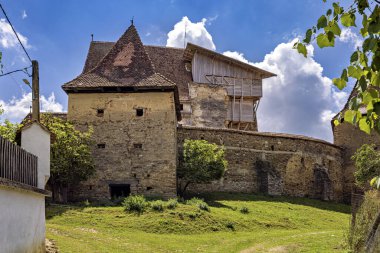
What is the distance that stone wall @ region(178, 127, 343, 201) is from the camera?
107 ft

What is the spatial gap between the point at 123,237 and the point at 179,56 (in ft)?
100

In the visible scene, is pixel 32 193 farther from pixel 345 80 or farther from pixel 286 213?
pixel 286 213

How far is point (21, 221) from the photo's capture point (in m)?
11.0

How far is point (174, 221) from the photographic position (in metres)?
21.2

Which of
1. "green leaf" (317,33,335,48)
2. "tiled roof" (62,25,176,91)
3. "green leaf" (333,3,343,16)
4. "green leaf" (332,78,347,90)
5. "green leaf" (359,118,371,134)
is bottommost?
"green leaf" (359,118,371,134)

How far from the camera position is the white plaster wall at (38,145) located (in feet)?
43.9

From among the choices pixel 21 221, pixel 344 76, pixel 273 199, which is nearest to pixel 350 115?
pixel 344 76

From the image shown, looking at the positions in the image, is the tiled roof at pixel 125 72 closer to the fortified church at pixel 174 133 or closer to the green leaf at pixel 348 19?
the fortified church at pixel 174 133

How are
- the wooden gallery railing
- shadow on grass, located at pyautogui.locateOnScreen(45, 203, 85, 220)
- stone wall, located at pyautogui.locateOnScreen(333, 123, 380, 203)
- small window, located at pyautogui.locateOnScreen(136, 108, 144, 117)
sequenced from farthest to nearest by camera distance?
stone wall, located at pyautogui.locateOnScreen(333, 123, 380, 203) → small window, located at pyautogui.locateOnScreen(136, 108, 144, 117) → shadow on grass, located at pyautogui.locateOnScreen(45, 203, 85, 220) → the wooden gallery railing

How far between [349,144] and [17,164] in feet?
106

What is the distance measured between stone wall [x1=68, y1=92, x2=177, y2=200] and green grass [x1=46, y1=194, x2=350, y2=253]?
11.0ft

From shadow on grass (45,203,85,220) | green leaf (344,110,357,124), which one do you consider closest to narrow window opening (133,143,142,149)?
shadow on grass (45,203,85,220)

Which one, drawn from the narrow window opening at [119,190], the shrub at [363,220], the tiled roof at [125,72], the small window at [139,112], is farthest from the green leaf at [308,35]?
the small window at [139,112]

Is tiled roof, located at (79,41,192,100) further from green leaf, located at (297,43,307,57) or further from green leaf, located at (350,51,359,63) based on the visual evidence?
green leaf, located at (350,51,359,63)
